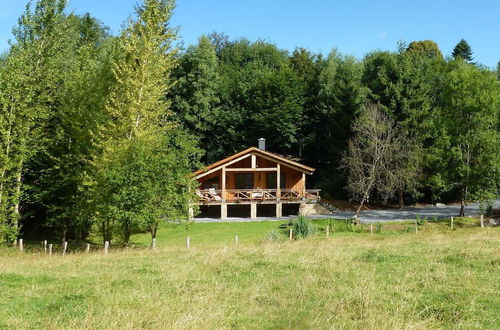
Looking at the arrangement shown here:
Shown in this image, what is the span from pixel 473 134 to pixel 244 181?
19377 mm

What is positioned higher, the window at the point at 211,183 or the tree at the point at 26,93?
the tree at the point at 26,93

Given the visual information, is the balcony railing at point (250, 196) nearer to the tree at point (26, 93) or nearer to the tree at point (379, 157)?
the tree at point (379, 157)

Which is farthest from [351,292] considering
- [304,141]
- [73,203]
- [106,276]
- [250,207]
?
[304,141]

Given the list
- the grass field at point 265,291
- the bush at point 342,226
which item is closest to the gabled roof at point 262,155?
the bush at point 342,226

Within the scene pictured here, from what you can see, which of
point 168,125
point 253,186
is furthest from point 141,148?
point 253,186

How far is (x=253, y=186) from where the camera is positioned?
40.3m

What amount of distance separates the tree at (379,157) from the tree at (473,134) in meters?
4.24

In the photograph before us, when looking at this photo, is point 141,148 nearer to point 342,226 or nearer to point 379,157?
point 342,226

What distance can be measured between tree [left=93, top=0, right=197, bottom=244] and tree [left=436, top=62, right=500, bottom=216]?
19.1 m

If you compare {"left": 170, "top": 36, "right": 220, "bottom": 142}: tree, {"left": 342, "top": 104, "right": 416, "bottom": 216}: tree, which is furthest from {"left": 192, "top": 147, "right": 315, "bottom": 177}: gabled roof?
{"left": 170, "top": 36, "right": 220, "bottom": 142}: tree

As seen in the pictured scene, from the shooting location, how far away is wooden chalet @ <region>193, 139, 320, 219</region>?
36781 millimetres

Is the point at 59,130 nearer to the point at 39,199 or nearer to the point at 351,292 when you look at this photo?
the point at 39,199

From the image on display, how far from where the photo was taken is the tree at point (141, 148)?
2080 cm

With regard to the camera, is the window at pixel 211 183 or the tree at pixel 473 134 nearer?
the tree at pixel 473 134
